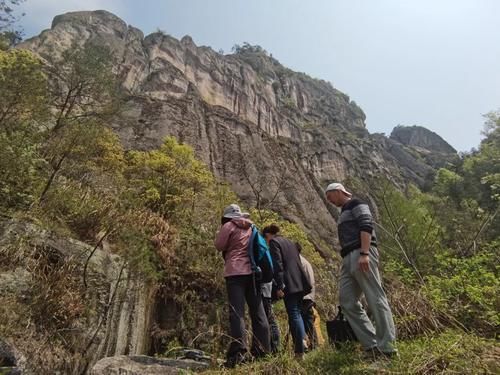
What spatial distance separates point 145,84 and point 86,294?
3205cm

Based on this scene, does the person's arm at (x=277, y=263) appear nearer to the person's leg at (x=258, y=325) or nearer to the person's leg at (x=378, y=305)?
the person's leg at (x=258, y=325)

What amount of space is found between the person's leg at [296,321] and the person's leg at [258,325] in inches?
22.0

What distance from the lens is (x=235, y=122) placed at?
34562 mm

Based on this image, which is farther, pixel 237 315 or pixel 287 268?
pixel 287 268

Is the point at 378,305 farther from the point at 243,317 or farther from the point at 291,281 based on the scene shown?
the point at 291,281

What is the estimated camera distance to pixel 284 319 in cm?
918

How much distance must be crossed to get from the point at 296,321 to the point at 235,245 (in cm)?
125

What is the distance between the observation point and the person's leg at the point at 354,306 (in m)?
3.99

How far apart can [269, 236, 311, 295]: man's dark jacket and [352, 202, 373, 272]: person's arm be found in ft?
4.31

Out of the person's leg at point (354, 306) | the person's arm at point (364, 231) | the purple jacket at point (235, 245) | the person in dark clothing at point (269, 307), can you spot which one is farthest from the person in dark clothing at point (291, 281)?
the person's arm at point (364, 231)

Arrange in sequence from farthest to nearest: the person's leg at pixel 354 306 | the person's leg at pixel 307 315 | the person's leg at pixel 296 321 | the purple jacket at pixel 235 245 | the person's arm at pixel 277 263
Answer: the person's leg at pixel 307 315 < the person's arm at pixel 277 263 < the person's leg at pixel 296 321 < the purple jacket at pixel 235 245 < the person's leg at pixel 354 306

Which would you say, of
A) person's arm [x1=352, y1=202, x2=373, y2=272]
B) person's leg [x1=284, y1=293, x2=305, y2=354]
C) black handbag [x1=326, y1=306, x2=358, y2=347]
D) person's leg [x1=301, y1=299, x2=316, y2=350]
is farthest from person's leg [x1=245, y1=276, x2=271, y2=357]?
person's leg [x1=301, y1=299, x2=316, y2=350]

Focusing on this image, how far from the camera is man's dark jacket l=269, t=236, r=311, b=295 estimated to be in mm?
5143

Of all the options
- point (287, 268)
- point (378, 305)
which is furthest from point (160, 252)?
point (378, 305)
